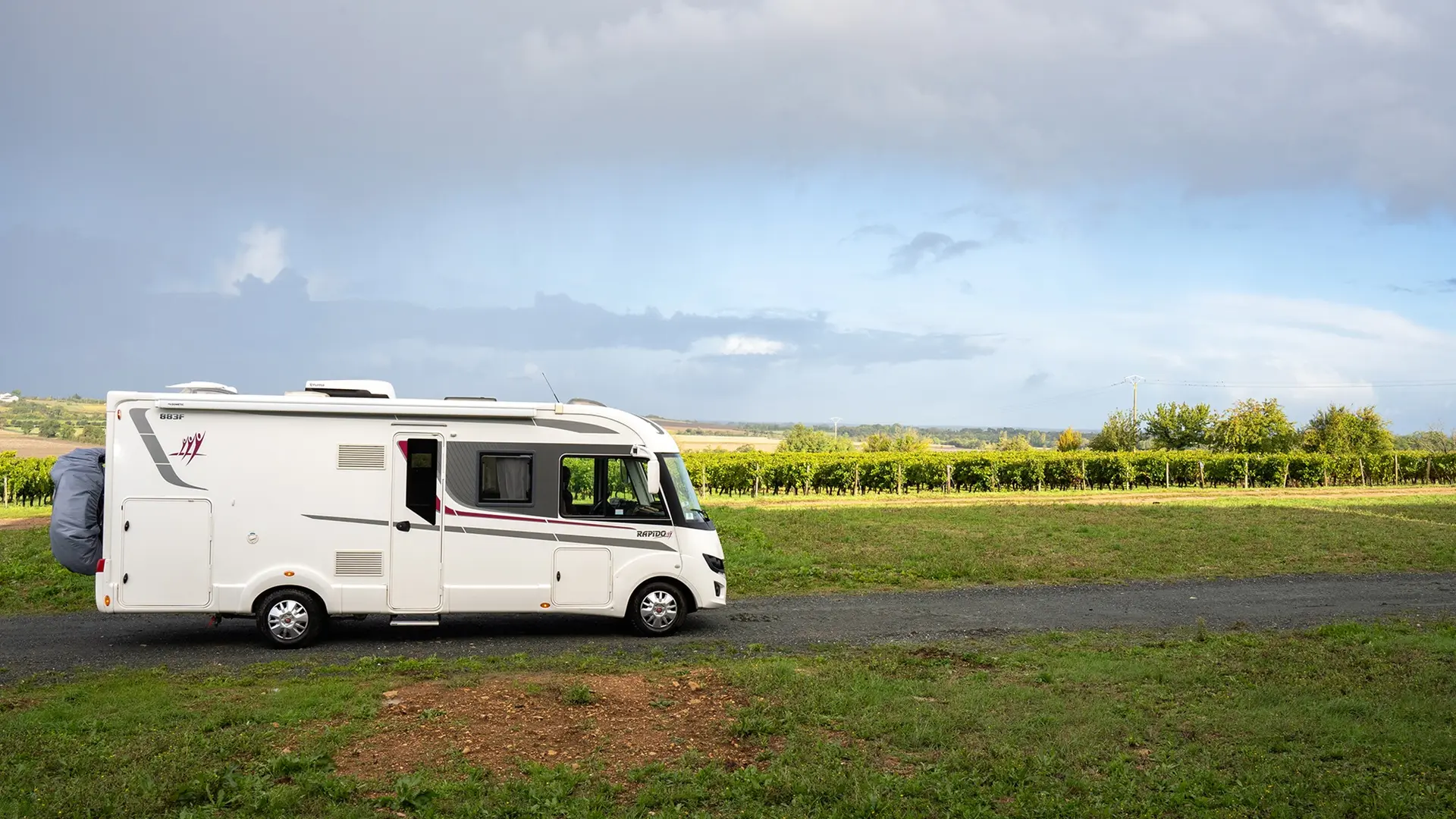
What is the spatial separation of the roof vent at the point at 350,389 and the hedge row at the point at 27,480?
101 ft

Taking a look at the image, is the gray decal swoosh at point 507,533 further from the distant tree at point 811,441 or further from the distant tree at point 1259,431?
the distant tree at point 811,441

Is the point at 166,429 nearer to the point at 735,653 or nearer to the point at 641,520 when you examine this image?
the point at 641,520

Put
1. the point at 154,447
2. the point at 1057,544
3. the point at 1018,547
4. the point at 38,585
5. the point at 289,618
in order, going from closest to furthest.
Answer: the point at 154,447, the point at 289,618, the point at 38,585, the point at 1018,547, the point at 1057,544

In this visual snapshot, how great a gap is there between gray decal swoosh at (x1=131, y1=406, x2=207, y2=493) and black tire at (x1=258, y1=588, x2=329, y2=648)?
1703 mm

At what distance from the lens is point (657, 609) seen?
40.4ft

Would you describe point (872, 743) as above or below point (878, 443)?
below

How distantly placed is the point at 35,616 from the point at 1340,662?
1599 cm

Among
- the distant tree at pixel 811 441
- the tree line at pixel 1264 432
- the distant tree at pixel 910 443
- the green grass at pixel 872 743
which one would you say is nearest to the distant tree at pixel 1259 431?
the tree line at pixel 1264 432

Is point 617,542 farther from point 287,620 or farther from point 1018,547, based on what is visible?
point 1018,547

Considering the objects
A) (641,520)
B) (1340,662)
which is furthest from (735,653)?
(1340,662)

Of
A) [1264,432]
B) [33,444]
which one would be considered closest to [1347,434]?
[1264,432]

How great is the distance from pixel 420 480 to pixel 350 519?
90 centimetres

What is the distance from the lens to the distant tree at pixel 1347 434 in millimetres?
55781

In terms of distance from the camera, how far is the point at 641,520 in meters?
12.2
